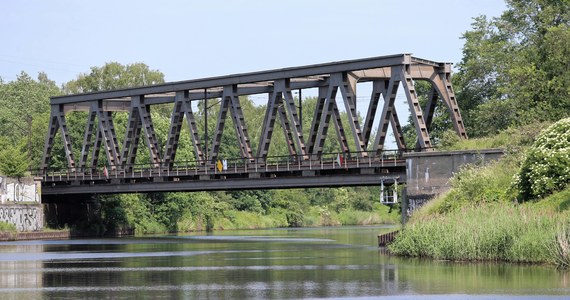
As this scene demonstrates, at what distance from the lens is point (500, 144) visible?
65.4m

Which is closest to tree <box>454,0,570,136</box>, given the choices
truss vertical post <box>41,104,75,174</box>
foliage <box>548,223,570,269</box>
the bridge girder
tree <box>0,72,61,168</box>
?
the bridge girder

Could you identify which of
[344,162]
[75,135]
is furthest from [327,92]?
[75,135]

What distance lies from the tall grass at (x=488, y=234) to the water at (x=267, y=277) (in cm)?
99

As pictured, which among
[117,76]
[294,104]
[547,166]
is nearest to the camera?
[547,166]

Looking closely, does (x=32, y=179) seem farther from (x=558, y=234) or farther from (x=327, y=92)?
(x=558, y=234)

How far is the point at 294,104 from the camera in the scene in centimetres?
8806

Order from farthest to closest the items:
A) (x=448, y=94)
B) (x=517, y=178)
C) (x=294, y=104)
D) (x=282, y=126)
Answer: (x=294, y=104) → (x=282, y=126) → (x=448, y=94) → (x=517, y=178)

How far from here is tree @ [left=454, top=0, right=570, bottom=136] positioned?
82688 mm

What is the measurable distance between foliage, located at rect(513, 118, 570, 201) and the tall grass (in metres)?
1.56

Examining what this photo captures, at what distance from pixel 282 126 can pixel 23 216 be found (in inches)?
1124

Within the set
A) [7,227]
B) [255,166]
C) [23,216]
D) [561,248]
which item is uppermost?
[255,166]

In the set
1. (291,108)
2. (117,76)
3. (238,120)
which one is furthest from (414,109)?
(117,76)

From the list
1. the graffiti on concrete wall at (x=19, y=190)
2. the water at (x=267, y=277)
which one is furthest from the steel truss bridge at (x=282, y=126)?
the water at (x=267, y=277)

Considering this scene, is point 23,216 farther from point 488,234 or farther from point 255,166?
point 488,234
